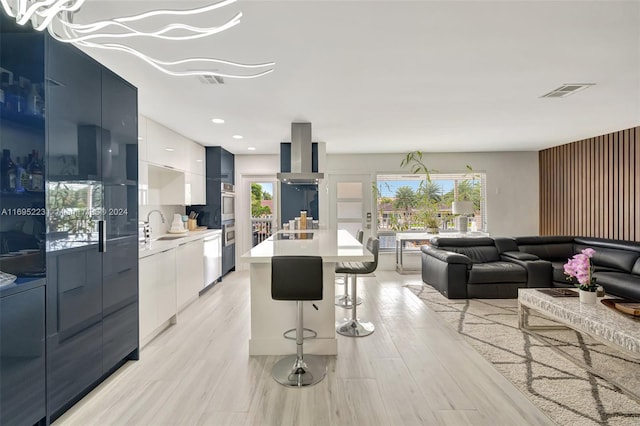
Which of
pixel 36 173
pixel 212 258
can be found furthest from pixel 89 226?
pixel 212 258

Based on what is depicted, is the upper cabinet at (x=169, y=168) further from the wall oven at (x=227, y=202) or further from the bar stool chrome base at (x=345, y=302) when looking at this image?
the bar stool chrome base at (x=345, y=302)

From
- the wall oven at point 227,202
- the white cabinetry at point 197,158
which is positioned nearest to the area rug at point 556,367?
the wall oven at point 227,202

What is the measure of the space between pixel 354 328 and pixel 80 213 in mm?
2593

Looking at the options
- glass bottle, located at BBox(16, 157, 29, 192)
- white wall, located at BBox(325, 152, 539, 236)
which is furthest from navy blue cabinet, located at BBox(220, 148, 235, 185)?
glass bottle, located at BBox(16, 157, 29, 192)

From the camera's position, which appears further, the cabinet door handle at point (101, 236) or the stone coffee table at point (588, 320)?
the cabinet door handle at point (101, 236)

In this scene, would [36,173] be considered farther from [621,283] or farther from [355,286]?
[621,283]

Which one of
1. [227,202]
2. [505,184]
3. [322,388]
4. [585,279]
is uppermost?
[505,184]

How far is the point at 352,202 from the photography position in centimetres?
691

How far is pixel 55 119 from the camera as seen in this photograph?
194 cm

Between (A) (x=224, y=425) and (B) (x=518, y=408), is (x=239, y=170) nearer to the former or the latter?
(A) (x=224, y=425)

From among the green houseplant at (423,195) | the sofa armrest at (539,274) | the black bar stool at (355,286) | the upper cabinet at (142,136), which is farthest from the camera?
the green houseplant at (423,195)

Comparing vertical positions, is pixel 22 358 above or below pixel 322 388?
above

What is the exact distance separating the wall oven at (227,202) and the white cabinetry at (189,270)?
1.20 m

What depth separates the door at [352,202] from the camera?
22.6 ft
